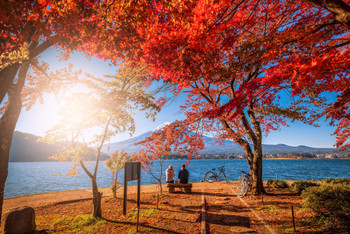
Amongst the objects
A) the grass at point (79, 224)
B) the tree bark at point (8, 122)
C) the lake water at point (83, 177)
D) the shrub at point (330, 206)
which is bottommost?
the lake water at point (83, 177)

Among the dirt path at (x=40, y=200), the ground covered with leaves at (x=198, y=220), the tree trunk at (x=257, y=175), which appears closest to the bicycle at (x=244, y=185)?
the tree trunk at (x=257, y=175)

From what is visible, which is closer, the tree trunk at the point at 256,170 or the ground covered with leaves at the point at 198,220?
the ground covered with leaves at the point at 198,220

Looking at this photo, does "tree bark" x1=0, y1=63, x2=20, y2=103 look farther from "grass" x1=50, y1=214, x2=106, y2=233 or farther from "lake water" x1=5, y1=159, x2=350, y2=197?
"grass" x1=50, y1=214, x2=106, y2=233

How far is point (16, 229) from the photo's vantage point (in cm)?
511

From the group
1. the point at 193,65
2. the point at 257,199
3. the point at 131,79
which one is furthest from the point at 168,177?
the point at 193,65

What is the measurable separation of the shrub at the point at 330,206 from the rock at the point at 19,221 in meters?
8.96

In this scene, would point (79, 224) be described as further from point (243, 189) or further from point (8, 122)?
point (243, 189)

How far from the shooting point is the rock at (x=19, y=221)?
5.06 meters

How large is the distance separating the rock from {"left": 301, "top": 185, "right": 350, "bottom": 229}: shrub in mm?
8956

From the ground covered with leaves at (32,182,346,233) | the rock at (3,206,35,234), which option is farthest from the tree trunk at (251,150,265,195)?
the rock at (3,206,35,234)

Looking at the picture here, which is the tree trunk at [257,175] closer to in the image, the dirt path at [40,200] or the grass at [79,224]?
the grass at [79,224]

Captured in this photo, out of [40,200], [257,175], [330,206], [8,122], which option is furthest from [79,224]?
[257,175]

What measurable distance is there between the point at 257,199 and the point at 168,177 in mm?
5580

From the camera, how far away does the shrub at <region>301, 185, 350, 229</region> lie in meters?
4.28
